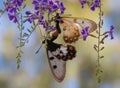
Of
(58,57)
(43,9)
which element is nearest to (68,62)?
(58,57)

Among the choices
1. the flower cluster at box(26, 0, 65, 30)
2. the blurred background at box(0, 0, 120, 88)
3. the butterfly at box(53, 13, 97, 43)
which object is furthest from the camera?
the blurred background at box(0, 0, 120, 88)

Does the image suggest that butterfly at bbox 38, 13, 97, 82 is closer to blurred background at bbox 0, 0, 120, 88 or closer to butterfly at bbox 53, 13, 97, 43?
butterfly at bbox 53, 13, 97, 43

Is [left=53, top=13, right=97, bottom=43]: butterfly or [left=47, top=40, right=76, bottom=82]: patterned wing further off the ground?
[left=53, top=13, right=97, bottom=43]: butterfly

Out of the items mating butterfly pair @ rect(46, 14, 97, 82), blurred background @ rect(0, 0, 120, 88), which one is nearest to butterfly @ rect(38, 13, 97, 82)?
mating butterfly pair @ rect(46, 14, 97, 82)

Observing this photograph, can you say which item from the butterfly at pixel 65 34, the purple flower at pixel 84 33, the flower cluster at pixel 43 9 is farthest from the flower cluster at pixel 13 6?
the purple flower at pixel 84 33

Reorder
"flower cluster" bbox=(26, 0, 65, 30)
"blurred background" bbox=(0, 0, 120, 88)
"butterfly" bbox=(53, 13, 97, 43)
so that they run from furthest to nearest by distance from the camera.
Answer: "blurred background" bbox=(0, 0, 120, 88)
"butterfly" bbox=(53, 13, 97, 43)
"flower cluster" bbox=(26, 0, 65, 30)

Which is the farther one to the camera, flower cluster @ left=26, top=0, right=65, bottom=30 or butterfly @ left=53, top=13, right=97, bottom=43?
butterfly @ left=53, top=13, right=97, bottom=43
